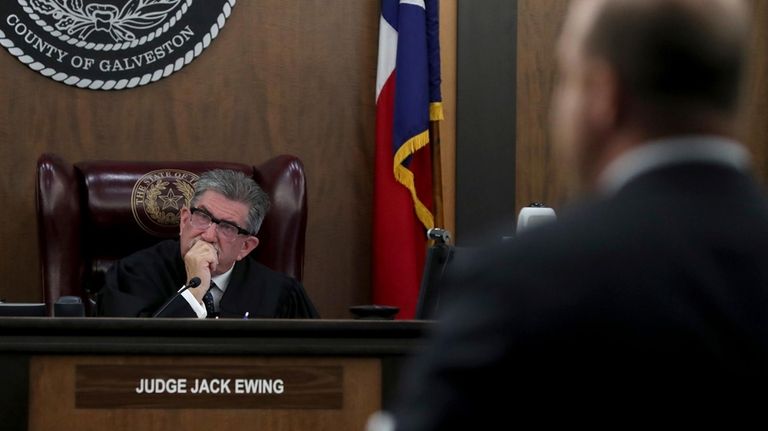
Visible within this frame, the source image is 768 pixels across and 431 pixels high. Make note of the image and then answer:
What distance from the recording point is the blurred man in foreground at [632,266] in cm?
74

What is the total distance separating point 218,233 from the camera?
3758mm

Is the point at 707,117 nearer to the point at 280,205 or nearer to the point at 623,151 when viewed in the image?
the point at 623,151

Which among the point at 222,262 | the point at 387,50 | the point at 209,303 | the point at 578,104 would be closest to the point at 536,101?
the point at 387,50

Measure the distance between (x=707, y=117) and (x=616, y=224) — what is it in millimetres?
103

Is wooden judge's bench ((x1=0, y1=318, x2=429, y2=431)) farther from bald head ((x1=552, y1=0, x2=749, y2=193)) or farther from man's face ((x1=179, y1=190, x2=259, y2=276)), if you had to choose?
bald head ((x1=552, y1=0, x2=749, y2=193))

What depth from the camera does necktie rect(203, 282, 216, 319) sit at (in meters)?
3.59

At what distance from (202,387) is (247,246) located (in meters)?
1.41

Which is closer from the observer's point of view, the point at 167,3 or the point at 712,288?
the point at 712,288

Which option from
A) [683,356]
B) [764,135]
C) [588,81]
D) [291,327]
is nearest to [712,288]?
[683,356]

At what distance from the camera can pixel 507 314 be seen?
2.45 feet

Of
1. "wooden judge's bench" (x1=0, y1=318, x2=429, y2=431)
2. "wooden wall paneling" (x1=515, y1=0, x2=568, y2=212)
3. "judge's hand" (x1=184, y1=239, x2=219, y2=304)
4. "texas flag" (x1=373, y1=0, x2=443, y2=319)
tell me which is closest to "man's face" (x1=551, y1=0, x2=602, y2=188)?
"wooden judge's bench" (x1=0, y1=318, x2=429, y2=431)

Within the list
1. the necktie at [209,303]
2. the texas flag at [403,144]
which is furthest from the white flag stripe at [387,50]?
the necktie at [209,303]

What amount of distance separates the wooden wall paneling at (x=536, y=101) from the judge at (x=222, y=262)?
148cm

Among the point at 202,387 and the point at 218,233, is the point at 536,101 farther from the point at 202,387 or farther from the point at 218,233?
the point at 202,387
